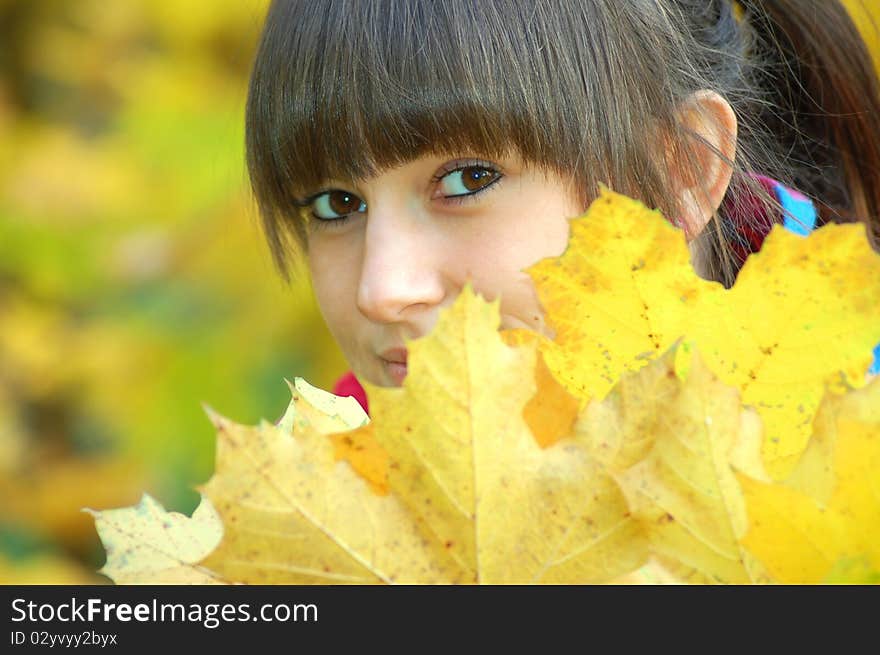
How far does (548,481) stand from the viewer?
1.09 ft

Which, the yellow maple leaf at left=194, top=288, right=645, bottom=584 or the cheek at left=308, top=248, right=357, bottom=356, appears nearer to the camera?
the yellow maple leaf at left=194, top=288, right=645, bottom=584

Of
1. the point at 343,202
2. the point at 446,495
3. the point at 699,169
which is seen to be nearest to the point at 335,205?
the point at 343,202

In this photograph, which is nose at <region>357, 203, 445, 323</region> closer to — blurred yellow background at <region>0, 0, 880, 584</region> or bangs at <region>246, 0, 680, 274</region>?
bangs at <region>246, 0, 680, 274</region>

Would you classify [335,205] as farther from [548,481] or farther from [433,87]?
[548,481]

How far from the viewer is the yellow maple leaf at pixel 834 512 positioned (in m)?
0.29

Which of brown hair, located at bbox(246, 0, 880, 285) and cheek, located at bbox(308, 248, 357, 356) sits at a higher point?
brown hair, located at bbox(246, 0, 880, 285)

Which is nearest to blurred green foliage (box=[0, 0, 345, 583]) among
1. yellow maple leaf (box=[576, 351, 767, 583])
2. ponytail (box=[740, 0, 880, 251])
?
ponytail (box=[740, 0, 880, 251])

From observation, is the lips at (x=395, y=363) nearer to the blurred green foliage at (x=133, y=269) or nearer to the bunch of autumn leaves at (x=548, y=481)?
the bunch of autumn leaves at (x=548, y=481)

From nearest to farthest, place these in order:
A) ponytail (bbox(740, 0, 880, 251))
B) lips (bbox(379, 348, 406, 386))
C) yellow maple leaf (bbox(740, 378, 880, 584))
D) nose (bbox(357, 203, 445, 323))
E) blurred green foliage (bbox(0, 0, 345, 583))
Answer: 1. yellow maple leaf (bbox(740, 378, 880, 584))
2. nose (bbox(357, 203, 445, 323))
3. lips (bbox(379, 348, 406, 386))
4. ponytail (bbox(740, 0, 880, 251))
5. blurred green foliage (bbox(0, 0, 345, 583))

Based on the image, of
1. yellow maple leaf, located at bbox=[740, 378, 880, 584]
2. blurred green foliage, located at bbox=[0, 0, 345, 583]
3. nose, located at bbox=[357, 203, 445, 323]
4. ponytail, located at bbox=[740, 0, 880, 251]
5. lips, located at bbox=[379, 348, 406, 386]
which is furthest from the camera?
blurred green foliage, located at bbox=[0, 0, 345, 583]

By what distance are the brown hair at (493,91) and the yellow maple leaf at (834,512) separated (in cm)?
59

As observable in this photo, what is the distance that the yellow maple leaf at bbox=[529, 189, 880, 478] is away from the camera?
373 millimetres

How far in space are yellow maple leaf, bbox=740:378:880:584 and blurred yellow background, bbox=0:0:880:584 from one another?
65.3 inches

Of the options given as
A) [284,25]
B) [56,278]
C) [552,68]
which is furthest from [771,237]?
[56,278]
